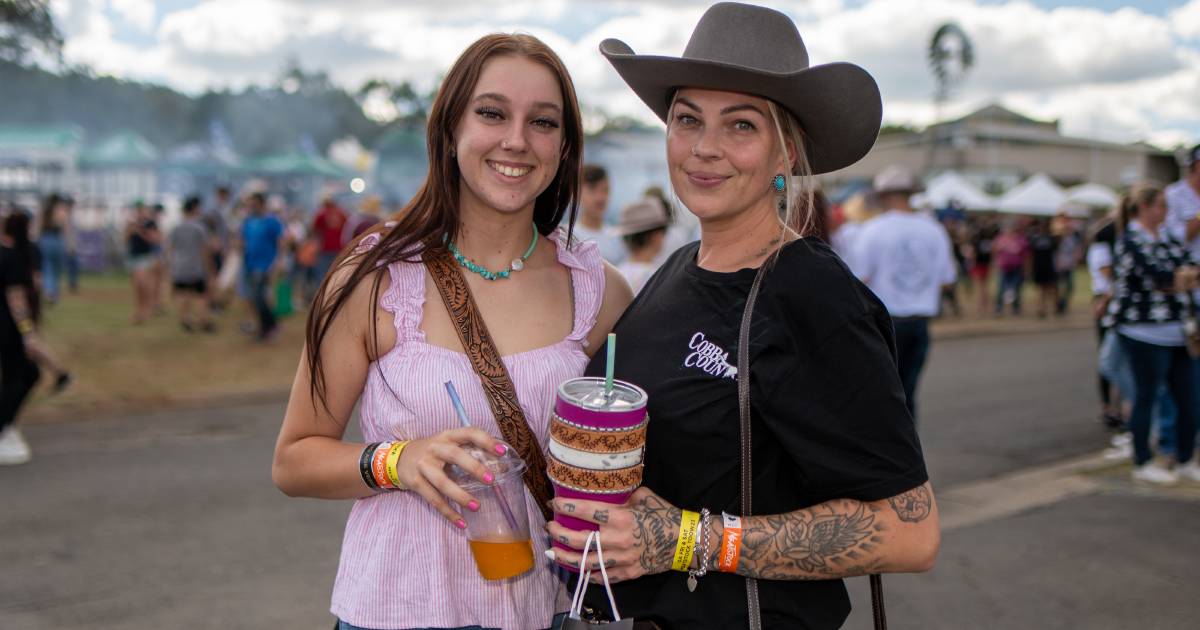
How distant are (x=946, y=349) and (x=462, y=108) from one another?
1173 cm

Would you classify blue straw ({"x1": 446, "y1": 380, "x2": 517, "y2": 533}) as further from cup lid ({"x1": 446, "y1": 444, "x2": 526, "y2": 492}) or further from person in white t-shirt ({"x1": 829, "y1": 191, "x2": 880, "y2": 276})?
person in white t-shirt ({"x1": 829, "y1": 191, "x2": 880, "y2": 276})

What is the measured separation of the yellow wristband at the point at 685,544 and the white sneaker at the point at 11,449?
6.32 m

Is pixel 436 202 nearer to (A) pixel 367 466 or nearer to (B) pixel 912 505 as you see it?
(A) pixel 367 466

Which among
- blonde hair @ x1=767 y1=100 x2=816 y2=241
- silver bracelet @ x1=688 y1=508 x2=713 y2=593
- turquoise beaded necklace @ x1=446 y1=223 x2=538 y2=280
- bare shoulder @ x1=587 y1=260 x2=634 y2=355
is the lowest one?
silver bracelet @ x1=688 y1=508 x2=713 y2=593

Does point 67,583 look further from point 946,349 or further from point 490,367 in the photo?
point 946,349

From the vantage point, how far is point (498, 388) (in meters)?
1.96

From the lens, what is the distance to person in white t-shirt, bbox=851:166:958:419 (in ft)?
21.3

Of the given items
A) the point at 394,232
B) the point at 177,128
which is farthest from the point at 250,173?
the point at 177,128

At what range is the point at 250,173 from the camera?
24.8 m

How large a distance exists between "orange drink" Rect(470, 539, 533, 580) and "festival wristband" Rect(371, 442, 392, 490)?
0.23 metres

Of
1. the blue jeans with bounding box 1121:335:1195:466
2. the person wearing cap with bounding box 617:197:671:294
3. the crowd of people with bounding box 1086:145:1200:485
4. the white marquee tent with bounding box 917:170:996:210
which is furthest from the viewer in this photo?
the white marquee tent with bounding box 917:170:996:210

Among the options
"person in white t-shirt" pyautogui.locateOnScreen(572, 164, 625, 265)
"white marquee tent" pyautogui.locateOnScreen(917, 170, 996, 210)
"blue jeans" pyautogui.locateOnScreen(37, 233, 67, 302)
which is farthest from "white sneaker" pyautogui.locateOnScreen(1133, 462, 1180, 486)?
"white marquee tent" pyautogui.locateOnScreen(917, 170, 996, 210)

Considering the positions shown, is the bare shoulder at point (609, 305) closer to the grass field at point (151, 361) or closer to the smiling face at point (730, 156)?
the smiling face at point (730, 156)

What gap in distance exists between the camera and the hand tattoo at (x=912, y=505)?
5.25ft
